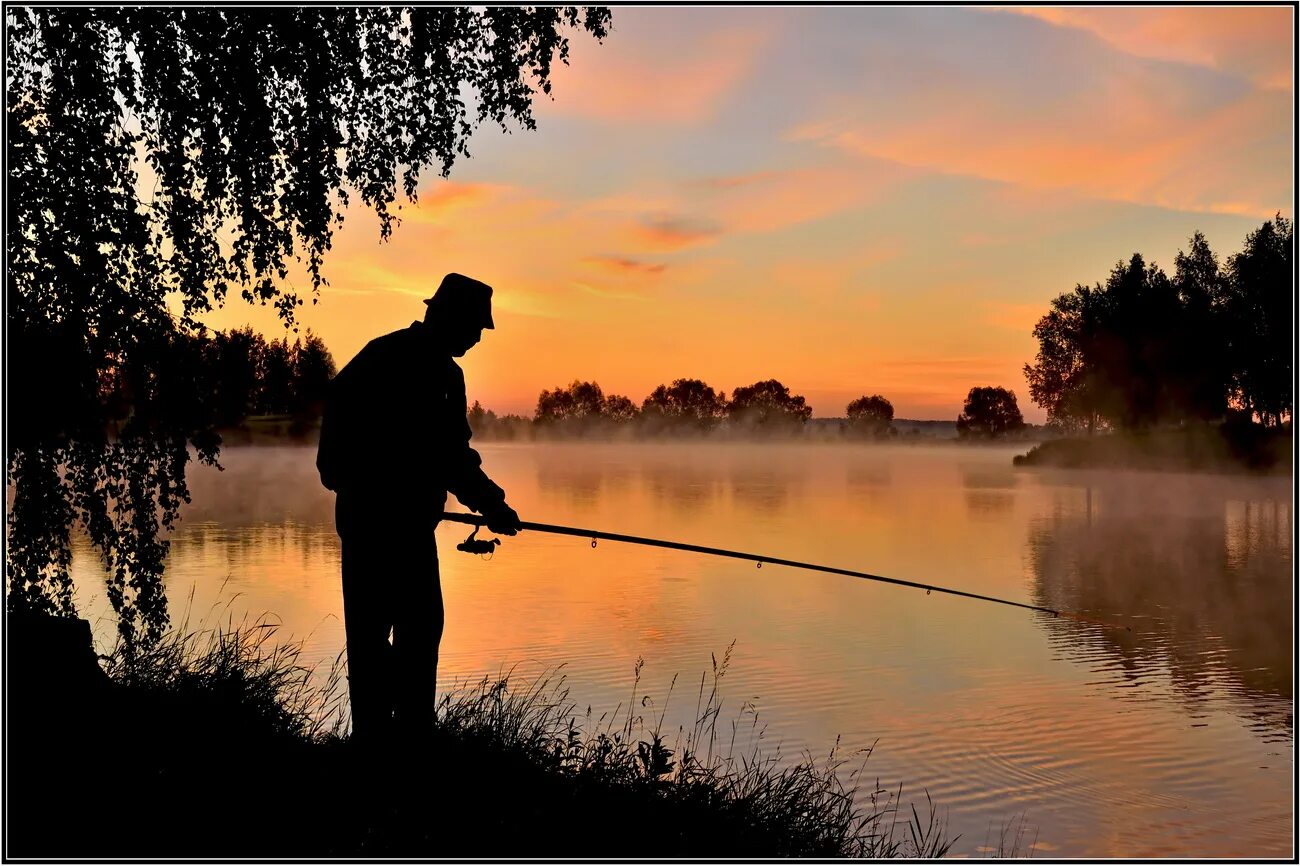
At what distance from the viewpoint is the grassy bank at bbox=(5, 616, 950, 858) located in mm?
5598

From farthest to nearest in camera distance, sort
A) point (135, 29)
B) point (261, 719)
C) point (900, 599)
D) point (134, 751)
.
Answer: point (900, 599), point (135, 29), point (261, 719), point (134, 751)

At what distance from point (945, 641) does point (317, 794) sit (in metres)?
12.9

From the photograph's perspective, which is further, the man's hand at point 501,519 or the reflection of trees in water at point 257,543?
the reflection of trees in water at point 257,543

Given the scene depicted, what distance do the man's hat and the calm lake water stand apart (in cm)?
560

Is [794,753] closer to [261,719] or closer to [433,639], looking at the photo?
[261,719]

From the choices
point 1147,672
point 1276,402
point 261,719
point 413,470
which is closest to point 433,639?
point 413,470

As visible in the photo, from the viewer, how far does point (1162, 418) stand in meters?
75.3

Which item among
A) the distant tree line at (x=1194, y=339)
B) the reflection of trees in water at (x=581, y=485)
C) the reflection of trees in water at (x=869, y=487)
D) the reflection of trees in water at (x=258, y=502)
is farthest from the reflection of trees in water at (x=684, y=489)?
the distant tree line at (x=1194, y=339)

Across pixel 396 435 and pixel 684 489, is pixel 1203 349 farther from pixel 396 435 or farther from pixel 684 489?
pixel 396 435

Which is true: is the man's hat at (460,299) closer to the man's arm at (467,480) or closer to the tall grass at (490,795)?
the man's arm at (467,480)

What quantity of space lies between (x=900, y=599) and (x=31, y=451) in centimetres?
1635

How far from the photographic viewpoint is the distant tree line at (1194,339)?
211 ft

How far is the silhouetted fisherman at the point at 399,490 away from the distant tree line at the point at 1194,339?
63.7 meters

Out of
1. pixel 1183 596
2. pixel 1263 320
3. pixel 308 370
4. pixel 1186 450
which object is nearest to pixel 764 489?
pixel 1263 320
